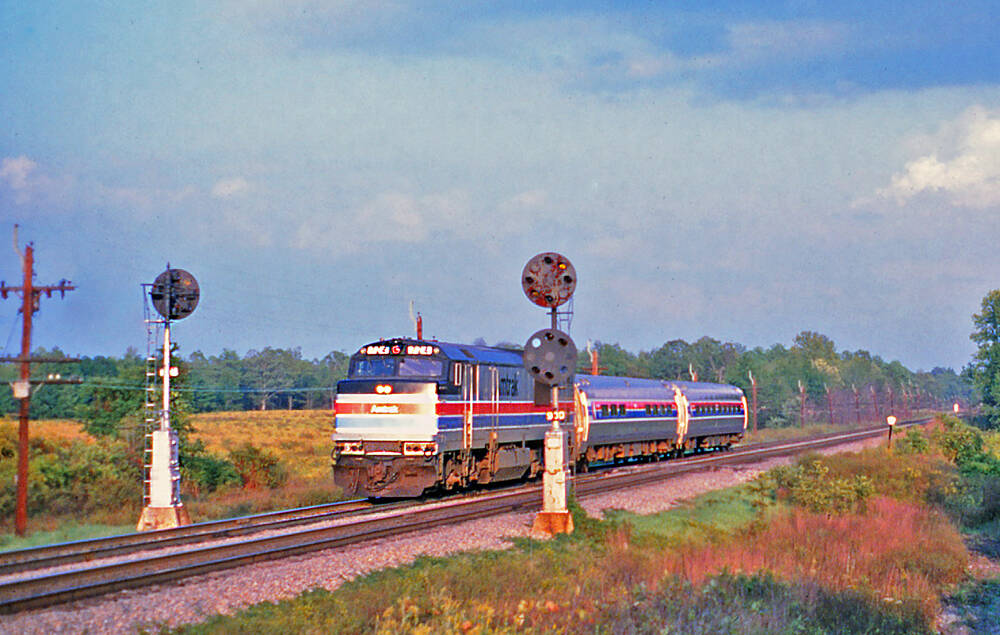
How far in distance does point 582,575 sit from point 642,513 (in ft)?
27.1

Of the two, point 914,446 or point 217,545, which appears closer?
point 217,545

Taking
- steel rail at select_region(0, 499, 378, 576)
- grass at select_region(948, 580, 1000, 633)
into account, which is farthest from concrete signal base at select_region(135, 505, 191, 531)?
grass at select_region(948, 580, 1000, 633)

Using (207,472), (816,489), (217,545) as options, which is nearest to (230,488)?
(207,472)

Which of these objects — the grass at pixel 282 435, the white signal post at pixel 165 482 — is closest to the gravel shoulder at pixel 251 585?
the white signal post at pixel 165 482

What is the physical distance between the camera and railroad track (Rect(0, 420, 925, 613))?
12445 mm

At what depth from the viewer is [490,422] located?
26125 mm

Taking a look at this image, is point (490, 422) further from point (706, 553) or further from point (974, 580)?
point (974, 580)

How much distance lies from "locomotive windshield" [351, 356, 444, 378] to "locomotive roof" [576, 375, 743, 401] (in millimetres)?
11303

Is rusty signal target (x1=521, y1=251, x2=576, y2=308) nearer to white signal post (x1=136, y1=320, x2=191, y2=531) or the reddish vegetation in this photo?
the reddish vegetation

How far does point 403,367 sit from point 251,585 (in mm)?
10940

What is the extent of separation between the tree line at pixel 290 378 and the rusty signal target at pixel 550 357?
970 inches

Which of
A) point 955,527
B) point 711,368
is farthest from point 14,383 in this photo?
point 711,368

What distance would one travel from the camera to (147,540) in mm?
16938

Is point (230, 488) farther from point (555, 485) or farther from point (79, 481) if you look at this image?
point (555, 485)
